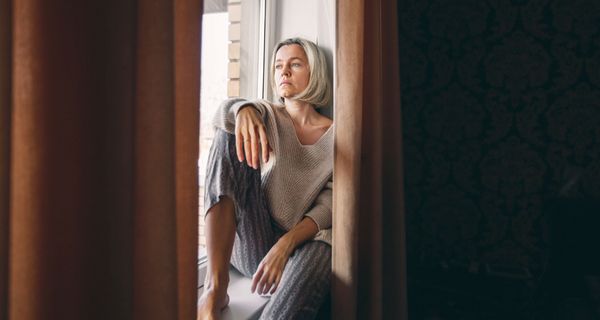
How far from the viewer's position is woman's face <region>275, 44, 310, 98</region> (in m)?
1.45

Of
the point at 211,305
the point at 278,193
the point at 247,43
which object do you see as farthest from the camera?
the point at 247,43

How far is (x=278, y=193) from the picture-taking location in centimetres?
130

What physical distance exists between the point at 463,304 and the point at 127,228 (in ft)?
5.03

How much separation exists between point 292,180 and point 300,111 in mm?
280

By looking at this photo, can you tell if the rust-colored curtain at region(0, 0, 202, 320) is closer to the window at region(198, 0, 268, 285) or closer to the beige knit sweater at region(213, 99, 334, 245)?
the beige knit sweater at region(213, 99, 334, 245)

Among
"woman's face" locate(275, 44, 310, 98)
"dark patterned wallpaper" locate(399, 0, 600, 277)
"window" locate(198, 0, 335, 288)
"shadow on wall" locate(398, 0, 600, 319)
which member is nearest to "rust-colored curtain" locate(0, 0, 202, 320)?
"woman's face" locate(275, 44, 310, 98)

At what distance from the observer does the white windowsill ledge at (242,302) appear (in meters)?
1.13

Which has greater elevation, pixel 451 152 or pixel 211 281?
pixel 451 152

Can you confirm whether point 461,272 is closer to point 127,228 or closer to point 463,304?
point 463,304

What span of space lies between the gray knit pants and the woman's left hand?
0.03 meters

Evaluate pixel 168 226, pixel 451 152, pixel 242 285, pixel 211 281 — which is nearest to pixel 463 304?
pixel 451 152

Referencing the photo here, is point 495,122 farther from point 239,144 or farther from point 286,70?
point 239,144

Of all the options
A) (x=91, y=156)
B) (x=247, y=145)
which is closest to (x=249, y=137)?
(x=247, y=145)

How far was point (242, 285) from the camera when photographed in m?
1.34
